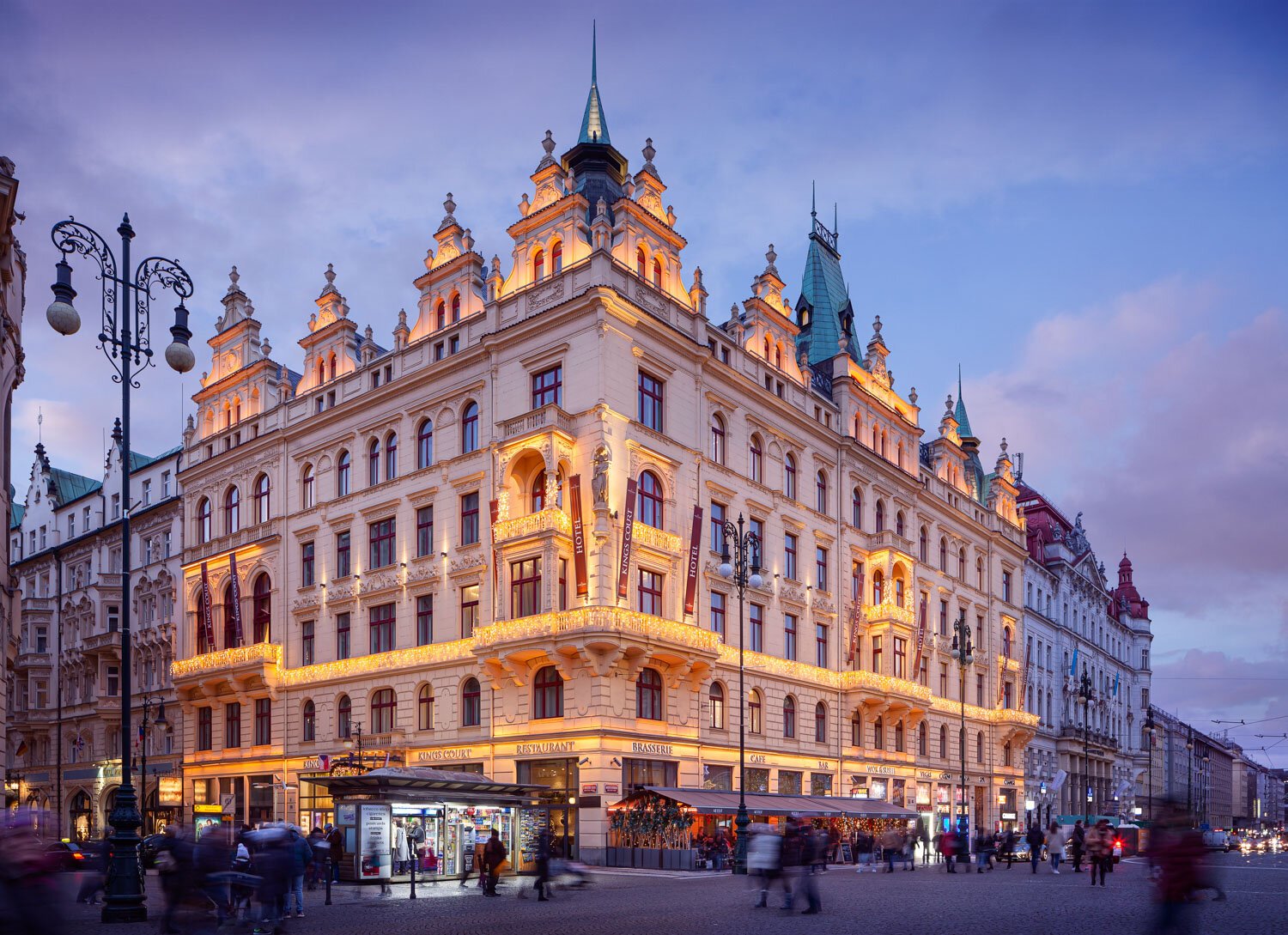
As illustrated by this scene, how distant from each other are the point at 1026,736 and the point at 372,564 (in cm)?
4307

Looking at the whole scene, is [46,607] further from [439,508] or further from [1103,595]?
[1103,595]

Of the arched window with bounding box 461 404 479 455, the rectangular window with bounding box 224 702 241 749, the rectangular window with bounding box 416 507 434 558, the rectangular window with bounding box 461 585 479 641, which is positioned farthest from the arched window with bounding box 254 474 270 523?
the rectangular window with bounding box 461 585 479 641

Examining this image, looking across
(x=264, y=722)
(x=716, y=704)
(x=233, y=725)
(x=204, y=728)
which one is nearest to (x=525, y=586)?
(x=716, y=704)

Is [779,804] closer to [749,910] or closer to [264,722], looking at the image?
[749,910]

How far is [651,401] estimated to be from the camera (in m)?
44.0

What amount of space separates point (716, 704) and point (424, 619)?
37.6ft

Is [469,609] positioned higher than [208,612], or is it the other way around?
[469,609]

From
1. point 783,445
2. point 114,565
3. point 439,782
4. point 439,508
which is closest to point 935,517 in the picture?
point 783,445

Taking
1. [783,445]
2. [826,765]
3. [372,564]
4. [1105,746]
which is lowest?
[1105,746]

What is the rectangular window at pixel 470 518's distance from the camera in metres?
44.8

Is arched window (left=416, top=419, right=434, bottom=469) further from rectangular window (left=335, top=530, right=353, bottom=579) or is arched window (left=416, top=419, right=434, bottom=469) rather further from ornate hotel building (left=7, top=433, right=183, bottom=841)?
ornate hotel building (left=7, top=433, right=183, bottom=841)

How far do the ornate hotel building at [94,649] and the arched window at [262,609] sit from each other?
885 centimetres

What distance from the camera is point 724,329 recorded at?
49.8 meters

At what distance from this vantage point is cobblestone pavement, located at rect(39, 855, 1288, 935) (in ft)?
66.2
